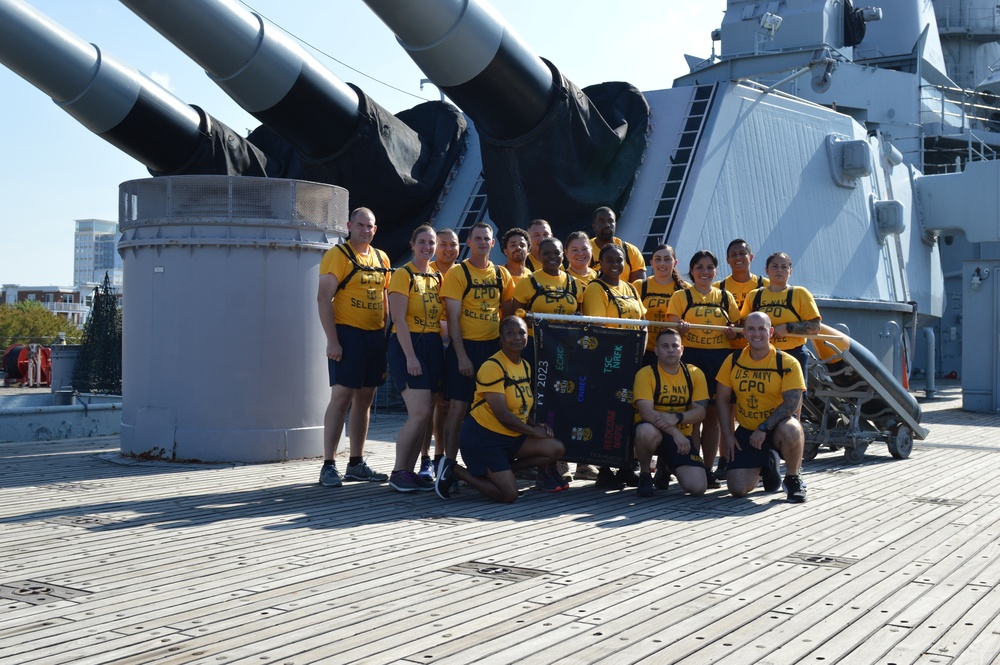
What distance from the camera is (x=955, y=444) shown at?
9930 millimetres

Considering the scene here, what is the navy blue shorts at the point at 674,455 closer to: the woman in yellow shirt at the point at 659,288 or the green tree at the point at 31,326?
the woman in yellow shirt at the point at 659,288

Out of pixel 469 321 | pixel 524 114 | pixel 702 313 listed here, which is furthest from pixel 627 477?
pixel 524 114

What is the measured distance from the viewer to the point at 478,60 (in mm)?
9195

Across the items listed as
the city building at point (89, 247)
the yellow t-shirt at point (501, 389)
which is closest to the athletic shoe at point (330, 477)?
the yellow t-shirt at point (501, 389)

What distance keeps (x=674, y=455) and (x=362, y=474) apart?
6.43 ft

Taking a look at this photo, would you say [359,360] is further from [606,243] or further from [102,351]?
[102,351]

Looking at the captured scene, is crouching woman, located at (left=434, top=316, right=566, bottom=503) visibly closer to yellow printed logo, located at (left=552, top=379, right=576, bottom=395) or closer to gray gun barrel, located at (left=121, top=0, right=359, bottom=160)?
yellow printed logo, located at (left=552, top=379, right=576, bottom=395)

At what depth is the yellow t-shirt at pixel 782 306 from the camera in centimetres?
700

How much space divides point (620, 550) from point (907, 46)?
76.1ft

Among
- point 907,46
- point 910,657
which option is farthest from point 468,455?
point 907,46

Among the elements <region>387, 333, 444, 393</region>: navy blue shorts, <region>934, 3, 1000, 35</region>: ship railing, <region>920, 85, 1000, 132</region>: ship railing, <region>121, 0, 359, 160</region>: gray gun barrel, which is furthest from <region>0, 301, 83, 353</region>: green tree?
<region>387, 333, 444, 393</region>: navy blue shorts

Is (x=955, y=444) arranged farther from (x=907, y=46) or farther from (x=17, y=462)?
(x=907, y=46)

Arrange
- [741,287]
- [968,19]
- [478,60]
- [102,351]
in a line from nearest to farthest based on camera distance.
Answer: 1. [741,287]
2. [478,60]
3. [102,351]
4. [968,19]

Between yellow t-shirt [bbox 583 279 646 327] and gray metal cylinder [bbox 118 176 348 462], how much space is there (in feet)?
7.58
